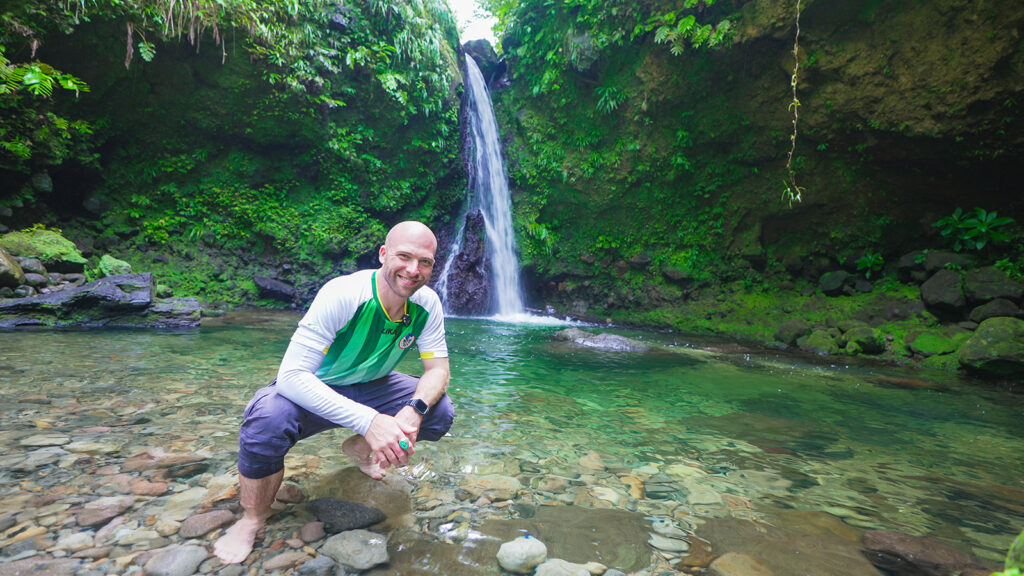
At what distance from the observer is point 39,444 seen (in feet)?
8.52

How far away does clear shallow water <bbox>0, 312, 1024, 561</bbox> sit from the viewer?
2.41 metres

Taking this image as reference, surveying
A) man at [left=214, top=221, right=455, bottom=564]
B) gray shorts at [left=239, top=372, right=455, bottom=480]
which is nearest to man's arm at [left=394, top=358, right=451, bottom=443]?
man at [left=214, top=221, right=455, bottom=564]

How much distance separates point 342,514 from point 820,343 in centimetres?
894

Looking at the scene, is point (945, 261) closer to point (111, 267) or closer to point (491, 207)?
point (491, 207)

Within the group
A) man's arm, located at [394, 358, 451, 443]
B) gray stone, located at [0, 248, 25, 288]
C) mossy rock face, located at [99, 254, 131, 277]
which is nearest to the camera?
man's arm, located at [394, 358, 451, 443]

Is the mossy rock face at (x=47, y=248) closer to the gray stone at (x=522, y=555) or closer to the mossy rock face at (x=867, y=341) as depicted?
the gray stone at (x=522, y=555)

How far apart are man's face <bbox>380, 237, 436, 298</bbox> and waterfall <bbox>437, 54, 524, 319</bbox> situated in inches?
425

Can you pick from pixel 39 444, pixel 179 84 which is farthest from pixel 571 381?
pixel 179 84

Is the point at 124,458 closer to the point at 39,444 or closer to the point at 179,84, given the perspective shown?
the point at 39,444

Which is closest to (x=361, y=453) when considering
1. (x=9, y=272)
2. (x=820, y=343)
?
(x=9, y=272)

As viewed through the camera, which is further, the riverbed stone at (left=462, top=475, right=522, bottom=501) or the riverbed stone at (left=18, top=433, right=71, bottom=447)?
the riverbed stone at (left=18, top=433, right=71, bottom=447)

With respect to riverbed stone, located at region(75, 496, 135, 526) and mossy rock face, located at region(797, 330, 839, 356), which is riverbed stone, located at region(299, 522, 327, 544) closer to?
riverbed stone, located at region(75, 496, 135, 526)

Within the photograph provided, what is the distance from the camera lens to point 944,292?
816 cm

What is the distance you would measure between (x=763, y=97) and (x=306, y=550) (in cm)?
1199
